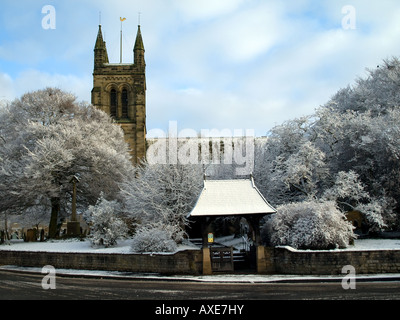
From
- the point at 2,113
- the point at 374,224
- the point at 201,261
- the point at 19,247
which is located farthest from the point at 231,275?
the point at 2,113

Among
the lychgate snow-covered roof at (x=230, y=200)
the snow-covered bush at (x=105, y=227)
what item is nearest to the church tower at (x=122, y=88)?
the snow-covered bush at (x=105, y=227)

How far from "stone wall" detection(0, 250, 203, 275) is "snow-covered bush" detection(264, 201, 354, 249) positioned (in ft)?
14.5

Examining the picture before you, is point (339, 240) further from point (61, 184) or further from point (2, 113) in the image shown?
point (2, 113)

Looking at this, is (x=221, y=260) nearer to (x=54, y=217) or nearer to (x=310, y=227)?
(x=310, y=227)

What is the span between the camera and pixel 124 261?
2109cm

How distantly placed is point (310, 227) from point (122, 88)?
44.9 m

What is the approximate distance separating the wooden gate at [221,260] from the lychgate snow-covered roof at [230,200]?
2078mm

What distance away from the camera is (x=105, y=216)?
25500 millimetres

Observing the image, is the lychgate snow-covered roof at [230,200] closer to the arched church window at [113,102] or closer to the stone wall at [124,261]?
the stone wall at [124,261]

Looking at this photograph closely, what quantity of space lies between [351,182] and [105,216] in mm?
15372

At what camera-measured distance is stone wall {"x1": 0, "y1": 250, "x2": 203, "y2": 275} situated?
65.7 feet

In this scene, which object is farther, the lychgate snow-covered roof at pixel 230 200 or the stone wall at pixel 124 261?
the stone wall at pixel 124 261

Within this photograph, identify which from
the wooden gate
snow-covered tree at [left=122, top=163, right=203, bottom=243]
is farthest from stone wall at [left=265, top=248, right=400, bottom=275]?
snow-covered tree at [left=122, top=163, right=203, bottom=243]

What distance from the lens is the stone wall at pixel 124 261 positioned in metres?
20.0
